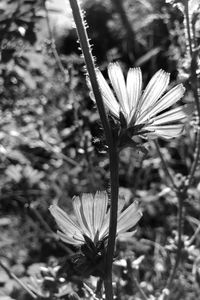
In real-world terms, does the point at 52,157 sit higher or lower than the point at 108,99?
lower

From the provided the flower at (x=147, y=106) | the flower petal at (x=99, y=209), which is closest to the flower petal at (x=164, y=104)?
the flower at (x=147, y=106)

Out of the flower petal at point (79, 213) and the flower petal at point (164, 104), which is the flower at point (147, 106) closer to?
the flower petal at point (164, 104)

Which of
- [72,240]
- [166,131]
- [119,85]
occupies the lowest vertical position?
[72,240]

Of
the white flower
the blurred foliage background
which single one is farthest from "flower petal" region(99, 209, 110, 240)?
the blurred foliage background

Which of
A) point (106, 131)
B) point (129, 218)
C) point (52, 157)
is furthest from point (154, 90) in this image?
point (52, 157)

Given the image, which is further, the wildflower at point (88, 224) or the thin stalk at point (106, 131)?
the wildflower at point (88, 224)

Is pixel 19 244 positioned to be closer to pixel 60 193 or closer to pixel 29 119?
pixel 60 193

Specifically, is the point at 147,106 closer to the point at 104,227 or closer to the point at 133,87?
the point at 133,87

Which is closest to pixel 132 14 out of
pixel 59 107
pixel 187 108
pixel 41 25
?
pixel 59 107
